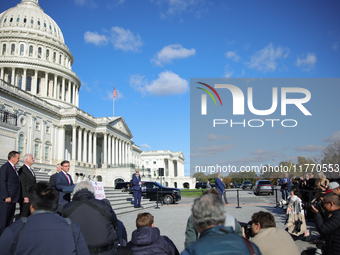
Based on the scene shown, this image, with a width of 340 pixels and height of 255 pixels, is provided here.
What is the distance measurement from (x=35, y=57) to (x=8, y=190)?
222 feet

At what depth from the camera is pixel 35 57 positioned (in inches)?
2628

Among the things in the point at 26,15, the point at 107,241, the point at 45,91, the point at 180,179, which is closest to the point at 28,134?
the point at 45,91

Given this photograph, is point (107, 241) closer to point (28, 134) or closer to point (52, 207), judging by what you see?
point (52, 207)

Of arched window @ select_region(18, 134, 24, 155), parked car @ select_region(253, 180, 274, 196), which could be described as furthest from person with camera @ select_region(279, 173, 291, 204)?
arched window @ select_region(18, 134, 24, 155)

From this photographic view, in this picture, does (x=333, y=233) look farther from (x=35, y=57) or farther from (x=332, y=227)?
(x=35, y=57)

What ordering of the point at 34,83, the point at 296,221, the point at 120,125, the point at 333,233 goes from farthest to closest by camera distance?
the point at 120,125
the point at 34,83
the point at 296,221
the point at 333,233

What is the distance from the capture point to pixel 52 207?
11.4ft

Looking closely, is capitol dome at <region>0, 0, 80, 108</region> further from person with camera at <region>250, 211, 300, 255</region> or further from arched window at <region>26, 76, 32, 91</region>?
person with camera at <region>250, 211, 300, 255</region>

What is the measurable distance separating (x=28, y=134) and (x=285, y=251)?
50440 mm

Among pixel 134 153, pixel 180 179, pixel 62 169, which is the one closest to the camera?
pixel 62 169

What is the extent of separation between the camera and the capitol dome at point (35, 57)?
64.1 meters

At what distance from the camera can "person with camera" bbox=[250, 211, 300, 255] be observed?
421cm

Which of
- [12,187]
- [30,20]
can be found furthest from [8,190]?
[30,20]

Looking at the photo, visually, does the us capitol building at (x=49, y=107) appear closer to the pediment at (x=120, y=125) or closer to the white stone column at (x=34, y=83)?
the pediment at (x=120, y=125)
